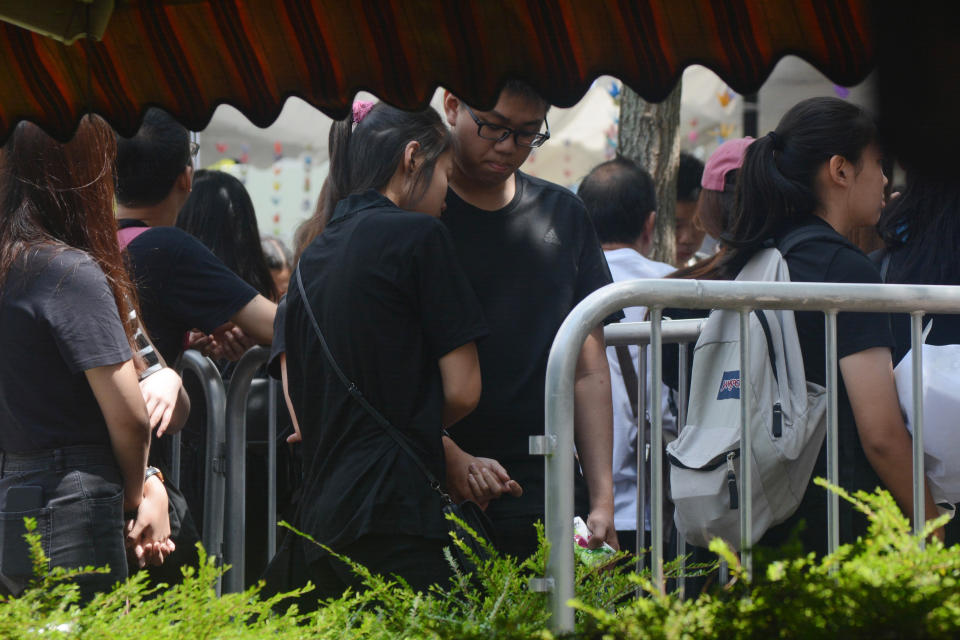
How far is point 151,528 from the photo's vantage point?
9.82 feet

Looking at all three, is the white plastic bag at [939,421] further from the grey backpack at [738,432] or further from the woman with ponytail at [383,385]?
the woman with ponytail at [383,385]

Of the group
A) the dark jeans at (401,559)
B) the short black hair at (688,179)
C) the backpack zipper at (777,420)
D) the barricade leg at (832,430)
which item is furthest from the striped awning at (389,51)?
the short black hair at (688,179)

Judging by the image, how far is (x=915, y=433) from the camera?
8.07 ft

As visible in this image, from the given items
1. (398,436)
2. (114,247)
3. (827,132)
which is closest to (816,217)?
(827,132)

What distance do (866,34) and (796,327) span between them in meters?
0.67

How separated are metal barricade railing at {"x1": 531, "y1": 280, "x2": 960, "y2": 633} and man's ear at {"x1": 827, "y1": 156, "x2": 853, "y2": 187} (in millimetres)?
601

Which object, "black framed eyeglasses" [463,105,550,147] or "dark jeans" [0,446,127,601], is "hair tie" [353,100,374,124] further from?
"dark jeans" [0,446,127,601]

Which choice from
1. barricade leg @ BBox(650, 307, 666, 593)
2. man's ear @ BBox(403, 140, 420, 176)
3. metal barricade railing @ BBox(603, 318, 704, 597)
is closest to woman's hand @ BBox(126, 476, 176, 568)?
man's ear @ BBox(403, 140, 420, 176)

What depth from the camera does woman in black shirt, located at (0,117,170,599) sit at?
2701 millimetres

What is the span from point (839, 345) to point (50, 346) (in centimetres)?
184

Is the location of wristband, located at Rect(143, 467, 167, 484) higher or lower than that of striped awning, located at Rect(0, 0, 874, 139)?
lower

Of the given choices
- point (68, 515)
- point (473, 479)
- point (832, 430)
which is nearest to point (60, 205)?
point (68, 515)

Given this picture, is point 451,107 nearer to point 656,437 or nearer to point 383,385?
point 383,385

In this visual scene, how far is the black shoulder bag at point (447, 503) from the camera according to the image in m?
2.44
